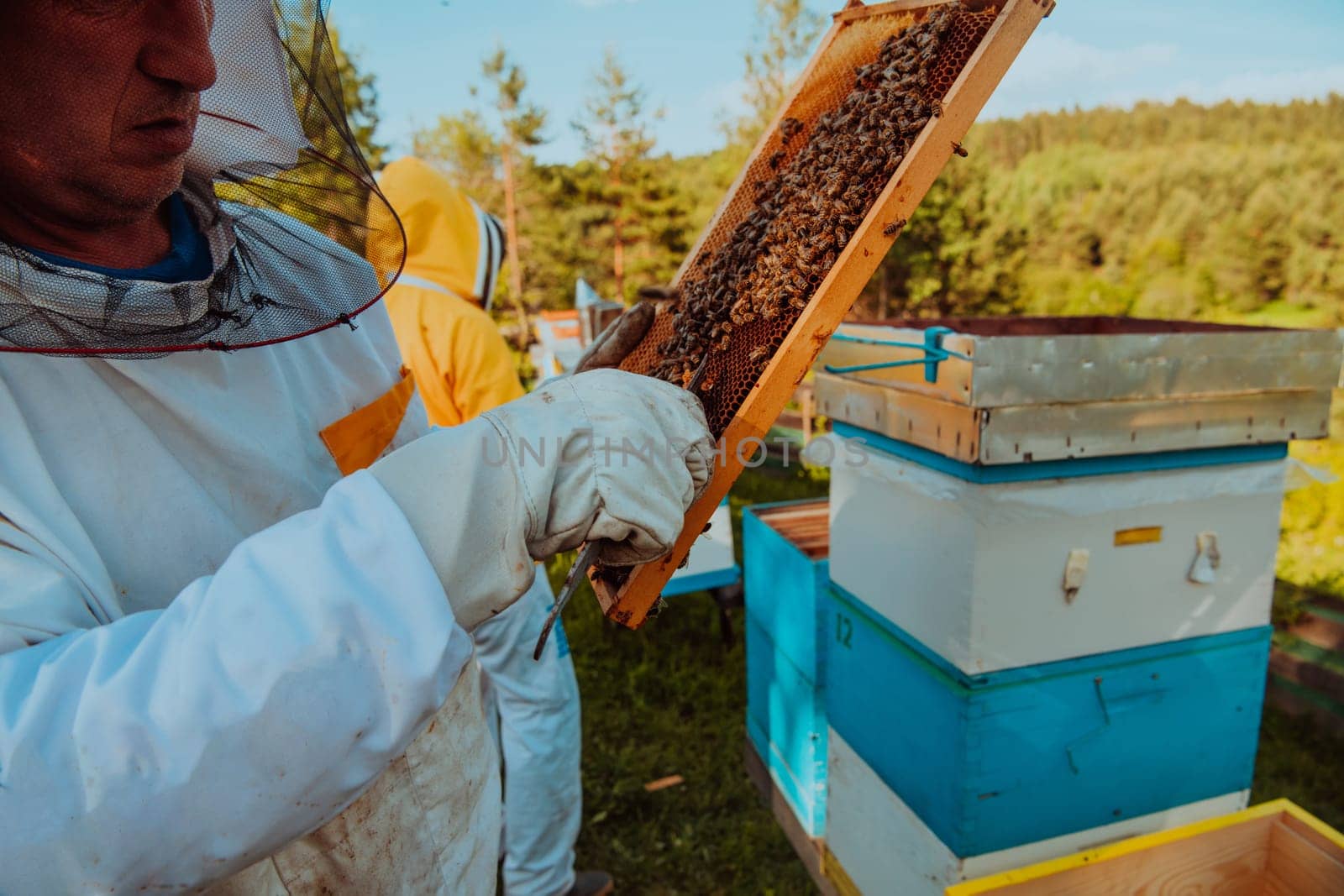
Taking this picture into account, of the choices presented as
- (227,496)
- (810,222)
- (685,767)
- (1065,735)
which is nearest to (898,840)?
(1065,735)

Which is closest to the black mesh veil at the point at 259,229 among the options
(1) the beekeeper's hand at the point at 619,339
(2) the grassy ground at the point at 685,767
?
(1) the beekeeper's hand at the point at 619,339

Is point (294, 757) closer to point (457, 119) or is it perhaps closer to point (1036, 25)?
point (1036, 25)

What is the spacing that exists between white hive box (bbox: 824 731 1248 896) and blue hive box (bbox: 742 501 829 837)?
180 millimetres

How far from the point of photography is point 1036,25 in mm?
1451

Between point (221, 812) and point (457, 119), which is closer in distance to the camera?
point (221, 812)

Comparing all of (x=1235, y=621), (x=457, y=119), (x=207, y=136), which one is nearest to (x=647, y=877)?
(x=1235, y=621)

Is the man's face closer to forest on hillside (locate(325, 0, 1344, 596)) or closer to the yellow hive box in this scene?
the yellow hive box

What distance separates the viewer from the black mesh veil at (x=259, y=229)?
0.96 m

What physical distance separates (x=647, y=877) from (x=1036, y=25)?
3.20 metres

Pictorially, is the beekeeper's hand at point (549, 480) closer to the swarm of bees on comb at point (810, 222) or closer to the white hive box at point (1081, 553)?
the swarm of bees on comb at point (810, 222)

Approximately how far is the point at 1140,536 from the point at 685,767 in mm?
2535

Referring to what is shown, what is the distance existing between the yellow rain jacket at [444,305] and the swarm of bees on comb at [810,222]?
1415mm

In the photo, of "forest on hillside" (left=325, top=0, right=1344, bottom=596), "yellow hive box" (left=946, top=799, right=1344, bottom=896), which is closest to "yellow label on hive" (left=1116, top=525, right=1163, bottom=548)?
"yellow hive box" (left=946, top=799, right=1344, bottom=896)

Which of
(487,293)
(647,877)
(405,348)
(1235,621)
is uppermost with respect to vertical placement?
(487,293)
